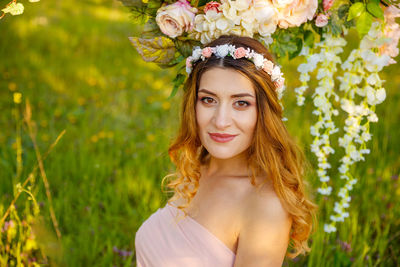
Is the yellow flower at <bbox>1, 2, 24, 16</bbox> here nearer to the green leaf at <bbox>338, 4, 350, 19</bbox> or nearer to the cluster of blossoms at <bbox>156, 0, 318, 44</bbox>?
the cluster of blossoms at <bbox>156, 0, 318, 44</bbox>

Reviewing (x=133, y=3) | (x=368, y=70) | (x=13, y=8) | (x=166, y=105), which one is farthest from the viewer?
(x=166, y=105)

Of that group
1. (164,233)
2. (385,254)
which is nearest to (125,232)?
Result: (164,233)

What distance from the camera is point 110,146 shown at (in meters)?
4.09

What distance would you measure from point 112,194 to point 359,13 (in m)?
2.22

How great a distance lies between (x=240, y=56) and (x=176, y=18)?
34cm

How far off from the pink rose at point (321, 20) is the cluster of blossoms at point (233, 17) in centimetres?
9

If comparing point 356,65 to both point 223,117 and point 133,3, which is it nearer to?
point 223,117

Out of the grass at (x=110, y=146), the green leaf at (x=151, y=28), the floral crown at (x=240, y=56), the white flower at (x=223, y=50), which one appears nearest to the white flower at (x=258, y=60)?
the floral crown at (x=240, y=56)

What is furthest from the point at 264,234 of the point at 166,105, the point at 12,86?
the point at 12,86

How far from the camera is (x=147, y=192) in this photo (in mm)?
3316

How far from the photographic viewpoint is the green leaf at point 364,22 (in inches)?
72.6

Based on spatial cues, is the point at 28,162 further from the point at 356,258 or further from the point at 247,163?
the point at 356,258

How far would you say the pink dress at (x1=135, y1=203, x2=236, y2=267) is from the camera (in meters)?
1.90

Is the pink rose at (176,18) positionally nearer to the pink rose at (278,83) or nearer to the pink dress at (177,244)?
the pink rose at (278,83)
